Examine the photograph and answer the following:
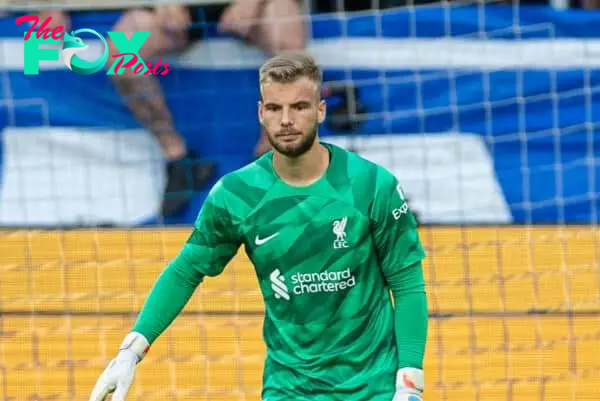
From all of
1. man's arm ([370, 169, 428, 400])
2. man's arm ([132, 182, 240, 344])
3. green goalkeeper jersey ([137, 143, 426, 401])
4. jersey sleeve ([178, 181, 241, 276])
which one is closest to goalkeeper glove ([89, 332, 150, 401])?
man's arm ([132, 182, 240, 344])

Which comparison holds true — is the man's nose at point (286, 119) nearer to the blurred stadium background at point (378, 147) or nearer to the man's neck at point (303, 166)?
the man's neck at point (303, 166)

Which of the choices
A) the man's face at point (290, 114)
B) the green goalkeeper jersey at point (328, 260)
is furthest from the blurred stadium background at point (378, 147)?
the man's face at point (290, 114)

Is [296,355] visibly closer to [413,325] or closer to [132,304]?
[413,325]

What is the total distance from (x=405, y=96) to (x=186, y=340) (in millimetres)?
2156

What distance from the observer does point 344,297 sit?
4.21 m

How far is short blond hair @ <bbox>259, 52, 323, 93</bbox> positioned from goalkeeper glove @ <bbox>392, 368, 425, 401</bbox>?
94cm

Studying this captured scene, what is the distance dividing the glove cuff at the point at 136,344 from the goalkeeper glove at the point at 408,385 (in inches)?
32.6

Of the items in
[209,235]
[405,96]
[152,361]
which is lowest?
[152,361]

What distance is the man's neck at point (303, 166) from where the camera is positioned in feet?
13.7

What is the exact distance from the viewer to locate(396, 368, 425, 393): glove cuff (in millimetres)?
4129

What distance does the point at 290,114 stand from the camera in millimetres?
4039

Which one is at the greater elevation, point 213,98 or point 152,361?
point 213,98

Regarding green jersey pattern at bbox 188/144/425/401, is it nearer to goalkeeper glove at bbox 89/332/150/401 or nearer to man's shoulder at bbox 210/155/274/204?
man's shoulder at bbox 210/155/274/204

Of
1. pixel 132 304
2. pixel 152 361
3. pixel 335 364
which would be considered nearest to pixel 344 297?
pixel 335 364
